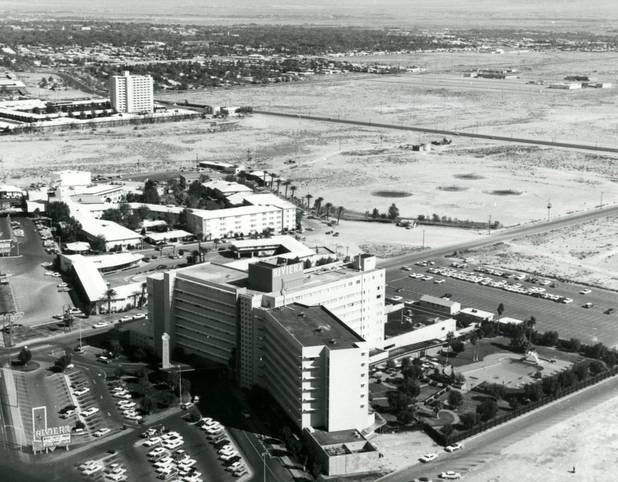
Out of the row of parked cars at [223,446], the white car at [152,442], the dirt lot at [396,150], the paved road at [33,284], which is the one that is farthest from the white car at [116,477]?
the dirt lot at [396,150]

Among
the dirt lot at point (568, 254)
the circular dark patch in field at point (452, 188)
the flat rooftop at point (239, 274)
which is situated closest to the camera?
the flat rooftop at point (239, 274)

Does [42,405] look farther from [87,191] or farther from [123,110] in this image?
[123,110]

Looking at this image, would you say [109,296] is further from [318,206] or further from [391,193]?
[391,193]

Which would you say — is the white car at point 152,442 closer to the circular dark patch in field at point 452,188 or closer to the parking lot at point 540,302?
the parking lot at point 540,302

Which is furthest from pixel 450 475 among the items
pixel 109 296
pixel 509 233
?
pixel 509 233

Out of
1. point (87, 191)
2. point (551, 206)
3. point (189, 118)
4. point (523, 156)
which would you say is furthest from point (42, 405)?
point (189, 118)
